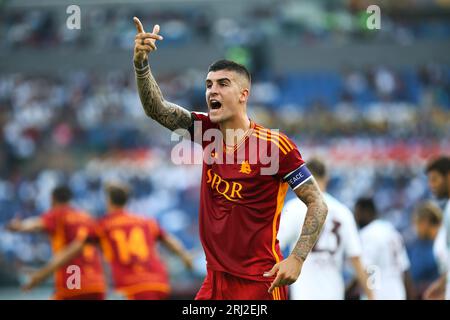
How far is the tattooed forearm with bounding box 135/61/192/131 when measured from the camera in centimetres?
593

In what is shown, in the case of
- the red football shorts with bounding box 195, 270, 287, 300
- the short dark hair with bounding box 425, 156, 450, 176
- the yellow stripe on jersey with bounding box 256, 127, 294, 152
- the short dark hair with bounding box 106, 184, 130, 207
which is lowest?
the red football shorts with bounding box 195, 270, 287, 300

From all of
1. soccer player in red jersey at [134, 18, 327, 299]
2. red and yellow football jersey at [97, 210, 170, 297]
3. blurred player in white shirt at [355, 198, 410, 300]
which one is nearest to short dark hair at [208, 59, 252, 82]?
soccer player in red jersey at [134, 18, 327, 299]

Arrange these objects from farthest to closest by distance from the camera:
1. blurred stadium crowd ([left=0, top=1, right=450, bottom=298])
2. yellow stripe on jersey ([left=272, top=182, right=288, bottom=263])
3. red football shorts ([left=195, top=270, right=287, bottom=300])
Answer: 1. blurred stadium crowd ([left=0, top=1, right=450, bottom=298])
2. yellow stripe on jersey ([left=272, top=182, right=288, bottom=263])
3. red football shorts ([left=195, top=270, right=287, bottom=300])

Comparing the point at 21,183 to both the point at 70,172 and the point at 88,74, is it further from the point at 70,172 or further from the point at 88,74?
the point at 88,74

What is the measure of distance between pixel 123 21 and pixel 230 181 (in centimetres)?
2554

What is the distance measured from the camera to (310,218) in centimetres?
583

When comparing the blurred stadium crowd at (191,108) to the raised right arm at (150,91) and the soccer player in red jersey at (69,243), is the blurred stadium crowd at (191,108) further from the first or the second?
the raised right arm at (150,91)

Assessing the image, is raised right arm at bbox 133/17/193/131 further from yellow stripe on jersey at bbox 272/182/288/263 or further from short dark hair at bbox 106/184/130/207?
short dark hair at bbox 106/184/130/207

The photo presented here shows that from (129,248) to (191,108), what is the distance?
17.2 m

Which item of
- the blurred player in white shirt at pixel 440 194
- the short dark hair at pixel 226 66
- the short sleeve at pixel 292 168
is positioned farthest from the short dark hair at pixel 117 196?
the short sleeve at pixel 292 168

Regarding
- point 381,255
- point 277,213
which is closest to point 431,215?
point 381,255

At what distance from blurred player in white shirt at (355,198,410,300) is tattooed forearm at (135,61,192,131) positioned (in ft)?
11.2

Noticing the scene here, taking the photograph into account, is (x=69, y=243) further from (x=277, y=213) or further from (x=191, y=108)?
(x=191, y=108)
